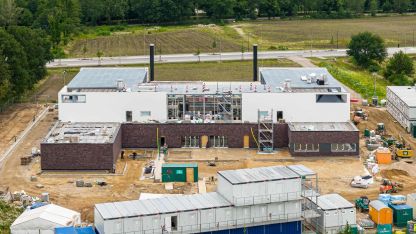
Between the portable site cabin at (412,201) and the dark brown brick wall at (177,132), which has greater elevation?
the dark brown brick wall at (177,132)

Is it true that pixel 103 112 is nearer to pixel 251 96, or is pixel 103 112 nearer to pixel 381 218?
pixel 251 96

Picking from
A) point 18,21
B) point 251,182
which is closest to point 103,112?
point 251,182

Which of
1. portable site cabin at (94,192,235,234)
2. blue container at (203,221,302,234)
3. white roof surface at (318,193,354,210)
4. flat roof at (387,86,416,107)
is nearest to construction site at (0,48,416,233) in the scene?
white roof surface at (318,193,354,210)

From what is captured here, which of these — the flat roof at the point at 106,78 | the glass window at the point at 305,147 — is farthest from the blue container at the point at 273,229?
the flat roof at the point at 106,78

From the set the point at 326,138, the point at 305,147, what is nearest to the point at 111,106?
the point at 305,147

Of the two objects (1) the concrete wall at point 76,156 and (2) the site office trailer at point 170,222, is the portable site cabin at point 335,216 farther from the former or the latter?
(1) the concrete wall at point 76,156

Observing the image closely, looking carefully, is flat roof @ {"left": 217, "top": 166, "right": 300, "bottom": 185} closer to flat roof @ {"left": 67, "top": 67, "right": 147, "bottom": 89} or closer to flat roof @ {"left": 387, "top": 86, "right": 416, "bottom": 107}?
flat roof @ {"left": 67, "top": 67, "right": 147, "bottom": 89}

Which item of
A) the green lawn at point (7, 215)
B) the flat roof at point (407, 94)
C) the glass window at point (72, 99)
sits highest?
the glass window at point (72, 99)
